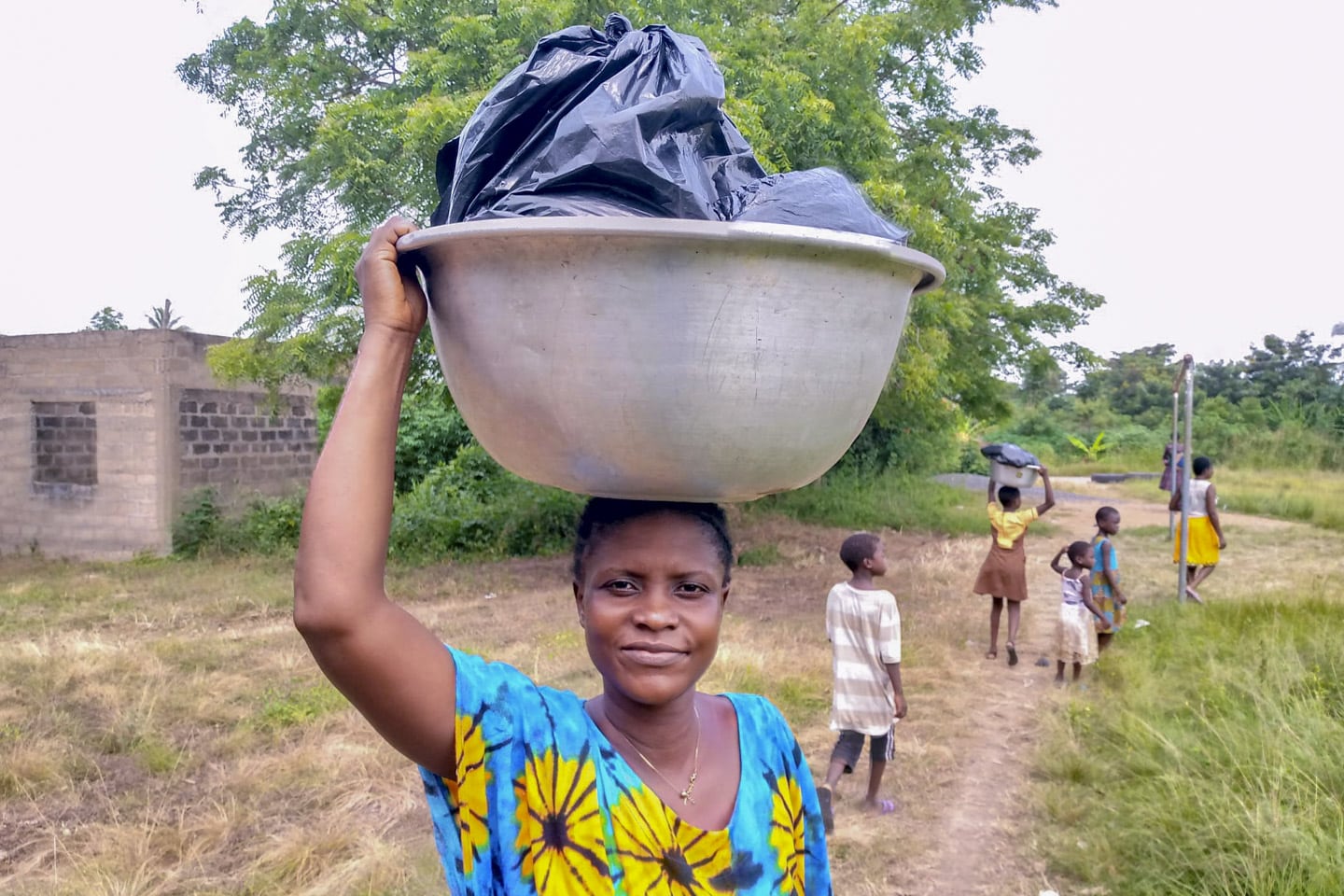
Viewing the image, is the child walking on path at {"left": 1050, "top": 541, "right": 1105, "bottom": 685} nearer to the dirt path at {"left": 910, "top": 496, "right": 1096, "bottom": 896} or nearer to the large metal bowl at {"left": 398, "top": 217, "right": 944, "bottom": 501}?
the dirt path at {"left": 910, "top": 496, "right": 1096, "bottom": 896}

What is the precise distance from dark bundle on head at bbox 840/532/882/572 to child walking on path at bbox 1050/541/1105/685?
203 centimetres

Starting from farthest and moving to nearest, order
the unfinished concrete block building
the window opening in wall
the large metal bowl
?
the window opening in wall < the unfinished concrete block building < the large metal bowl

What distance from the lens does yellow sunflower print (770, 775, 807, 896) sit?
1.27 m

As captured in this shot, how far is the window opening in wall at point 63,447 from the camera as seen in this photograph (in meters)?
9.89

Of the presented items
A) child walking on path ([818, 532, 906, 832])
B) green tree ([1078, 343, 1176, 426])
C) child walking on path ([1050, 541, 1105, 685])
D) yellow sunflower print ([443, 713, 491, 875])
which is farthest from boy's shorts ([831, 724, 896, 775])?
green tree ([1078, 343, 1176, 426])

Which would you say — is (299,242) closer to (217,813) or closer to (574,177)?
(217,813)

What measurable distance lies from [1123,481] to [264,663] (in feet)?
72.2

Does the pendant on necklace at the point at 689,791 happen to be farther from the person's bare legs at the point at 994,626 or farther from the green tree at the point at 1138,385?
the green tree at the point at 1138,385

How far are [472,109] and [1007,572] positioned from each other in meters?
4.57

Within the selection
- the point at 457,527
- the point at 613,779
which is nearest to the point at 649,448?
the point at 613,779

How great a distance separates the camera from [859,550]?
3945mm

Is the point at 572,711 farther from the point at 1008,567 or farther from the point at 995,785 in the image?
the point at 1008,567

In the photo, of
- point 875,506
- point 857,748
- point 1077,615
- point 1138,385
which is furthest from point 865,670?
point 1138,385

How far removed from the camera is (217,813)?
11.8 feet
